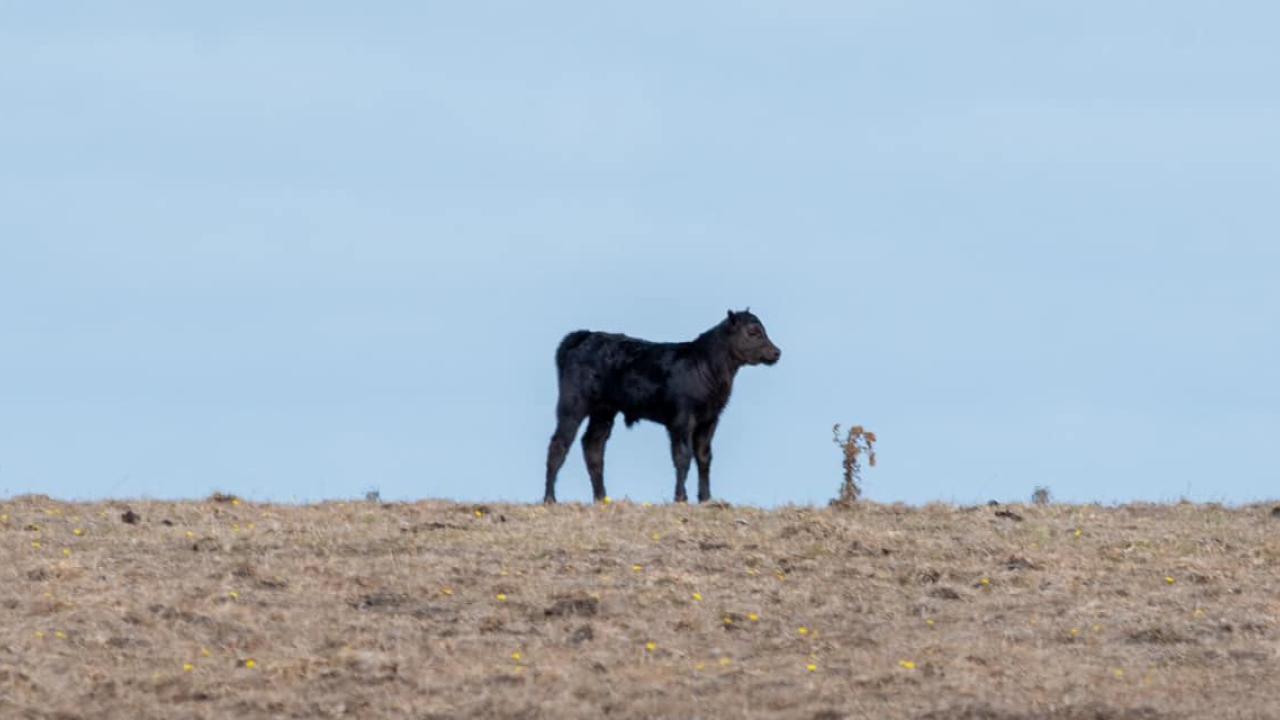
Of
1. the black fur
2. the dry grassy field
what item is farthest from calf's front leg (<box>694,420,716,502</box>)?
the dry grassy field

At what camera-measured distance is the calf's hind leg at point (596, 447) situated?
29.2 metres

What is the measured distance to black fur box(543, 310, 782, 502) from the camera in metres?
28.7

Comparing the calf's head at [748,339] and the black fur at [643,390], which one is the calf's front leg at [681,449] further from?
the calf's head at [748,339]

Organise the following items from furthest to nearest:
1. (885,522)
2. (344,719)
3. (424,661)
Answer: (885,522) < (424,661) < (344,719)

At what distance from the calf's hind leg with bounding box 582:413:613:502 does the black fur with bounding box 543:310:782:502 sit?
0.04 feet

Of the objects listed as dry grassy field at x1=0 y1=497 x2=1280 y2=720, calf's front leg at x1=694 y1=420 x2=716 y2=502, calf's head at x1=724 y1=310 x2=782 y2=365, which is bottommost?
dry grassy field at x1=0 y1=497 x2=1280 y2=720

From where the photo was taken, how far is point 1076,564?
22672 mm

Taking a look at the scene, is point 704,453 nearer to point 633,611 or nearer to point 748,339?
point 748,339

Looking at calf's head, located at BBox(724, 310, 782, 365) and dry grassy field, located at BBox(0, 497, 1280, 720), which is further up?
calf's head, located at BBox(724, 310, 782, 365)

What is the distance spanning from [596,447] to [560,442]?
59 centimetres

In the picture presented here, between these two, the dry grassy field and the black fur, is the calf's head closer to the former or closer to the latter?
the black fur

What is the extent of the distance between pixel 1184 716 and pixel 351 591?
26.3 ft

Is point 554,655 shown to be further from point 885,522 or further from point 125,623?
point 885,522

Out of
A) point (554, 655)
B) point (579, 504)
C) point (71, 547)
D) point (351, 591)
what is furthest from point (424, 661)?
point (579, 504)
